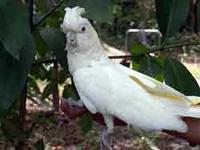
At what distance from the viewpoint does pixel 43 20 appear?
1.12m

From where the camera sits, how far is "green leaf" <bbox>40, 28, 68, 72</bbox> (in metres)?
1.07

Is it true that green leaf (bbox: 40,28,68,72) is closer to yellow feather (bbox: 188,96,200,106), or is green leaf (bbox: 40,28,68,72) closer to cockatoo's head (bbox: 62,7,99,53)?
cockatoo's head (bbox: 62,7,99,53)

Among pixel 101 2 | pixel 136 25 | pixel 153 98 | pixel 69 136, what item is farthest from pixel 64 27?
pixel 136 25

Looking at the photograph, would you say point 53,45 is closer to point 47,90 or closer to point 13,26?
point 13,26

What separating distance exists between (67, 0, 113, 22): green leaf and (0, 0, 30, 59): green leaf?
12 centimetres

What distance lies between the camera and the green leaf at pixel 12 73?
94 cm

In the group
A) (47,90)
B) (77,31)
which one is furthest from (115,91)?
(47,90)

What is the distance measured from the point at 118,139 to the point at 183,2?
2097 millimetres

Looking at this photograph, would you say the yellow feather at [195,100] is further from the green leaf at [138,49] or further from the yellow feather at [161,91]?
the green leaf at [138,49]

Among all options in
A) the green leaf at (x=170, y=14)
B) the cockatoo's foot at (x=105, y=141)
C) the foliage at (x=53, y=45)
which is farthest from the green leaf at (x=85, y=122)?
the green leaf at (x=170, y=14)

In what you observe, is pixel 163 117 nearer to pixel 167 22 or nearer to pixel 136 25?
pixel 167 22

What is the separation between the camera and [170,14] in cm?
109

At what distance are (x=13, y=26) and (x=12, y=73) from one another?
3.9 inches

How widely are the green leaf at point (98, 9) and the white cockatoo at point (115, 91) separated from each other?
0.02m
